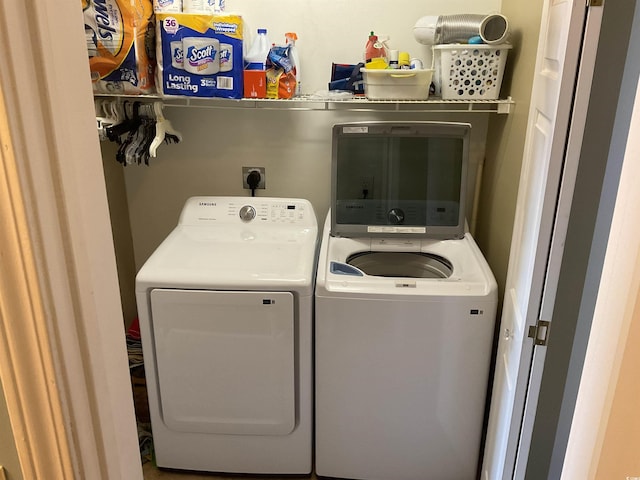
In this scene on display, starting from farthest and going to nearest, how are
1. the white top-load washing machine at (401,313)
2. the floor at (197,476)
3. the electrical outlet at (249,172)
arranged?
1. the electrical outlet at (249,172)
2. the floor at (197,476)
3. the white top-load washing machine at (401,313)

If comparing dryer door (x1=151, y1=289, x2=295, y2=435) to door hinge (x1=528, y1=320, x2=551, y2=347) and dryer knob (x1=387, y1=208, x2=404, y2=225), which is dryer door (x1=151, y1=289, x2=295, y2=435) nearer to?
dryer knob (x1=387, y1=208, x2=404, y2=225)

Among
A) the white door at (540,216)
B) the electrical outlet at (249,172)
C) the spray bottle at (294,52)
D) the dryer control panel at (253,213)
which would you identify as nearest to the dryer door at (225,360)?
the dryer control panel at (253,213)

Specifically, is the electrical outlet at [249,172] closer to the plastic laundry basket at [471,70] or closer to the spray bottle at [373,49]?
the spray bottle at [373,49]

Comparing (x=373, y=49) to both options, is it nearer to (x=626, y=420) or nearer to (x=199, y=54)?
(x=199, y=54)

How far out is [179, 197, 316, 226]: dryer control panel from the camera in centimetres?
233

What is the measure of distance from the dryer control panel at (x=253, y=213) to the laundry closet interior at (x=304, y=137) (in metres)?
0.28

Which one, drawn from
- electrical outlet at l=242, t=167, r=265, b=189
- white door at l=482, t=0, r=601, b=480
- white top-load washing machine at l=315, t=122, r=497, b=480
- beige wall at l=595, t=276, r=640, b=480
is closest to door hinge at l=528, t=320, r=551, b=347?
white door at l=482, t=0, r=601, b=480

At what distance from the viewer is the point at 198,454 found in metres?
2.20

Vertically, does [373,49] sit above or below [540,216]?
above

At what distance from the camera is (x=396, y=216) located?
2271mm

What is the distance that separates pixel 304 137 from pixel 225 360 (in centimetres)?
106

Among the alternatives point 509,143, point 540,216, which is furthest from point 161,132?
point 540,216

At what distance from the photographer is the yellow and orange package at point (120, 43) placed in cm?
199

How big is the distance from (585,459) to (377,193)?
66.1 inches
